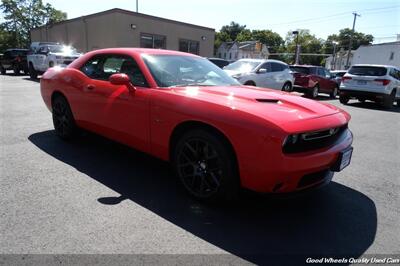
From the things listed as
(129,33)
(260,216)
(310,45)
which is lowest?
(260,216)

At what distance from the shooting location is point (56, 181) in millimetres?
3594

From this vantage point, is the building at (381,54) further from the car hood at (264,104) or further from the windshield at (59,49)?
the car hood at (264,104)

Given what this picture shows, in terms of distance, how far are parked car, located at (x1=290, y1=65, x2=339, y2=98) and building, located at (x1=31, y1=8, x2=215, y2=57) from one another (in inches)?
592

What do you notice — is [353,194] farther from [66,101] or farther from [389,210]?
[66,101]

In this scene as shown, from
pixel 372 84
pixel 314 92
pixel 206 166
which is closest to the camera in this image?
pixel 206 166

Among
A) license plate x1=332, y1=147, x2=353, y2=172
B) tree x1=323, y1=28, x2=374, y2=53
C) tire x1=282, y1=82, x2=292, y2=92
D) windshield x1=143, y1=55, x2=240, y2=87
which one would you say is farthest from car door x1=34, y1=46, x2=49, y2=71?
tree x1=323, y1=28, x2=374, y2=53

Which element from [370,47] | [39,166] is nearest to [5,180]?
[39,166]

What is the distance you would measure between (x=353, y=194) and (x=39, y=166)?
12.7 feet

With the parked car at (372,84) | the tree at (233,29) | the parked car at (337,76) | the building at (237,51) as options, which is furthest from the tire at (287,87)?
the tree at (233,29)

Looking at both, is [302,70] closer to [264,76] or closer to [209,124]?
[264,76]

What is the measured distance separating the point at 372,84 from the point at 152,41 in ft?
66.6

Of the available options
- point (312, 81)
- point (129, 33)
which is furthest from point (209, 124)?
point (129, 33)

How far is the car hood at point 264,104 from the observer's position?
277 centimetres

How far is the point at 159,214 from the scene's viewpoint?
2.98m
